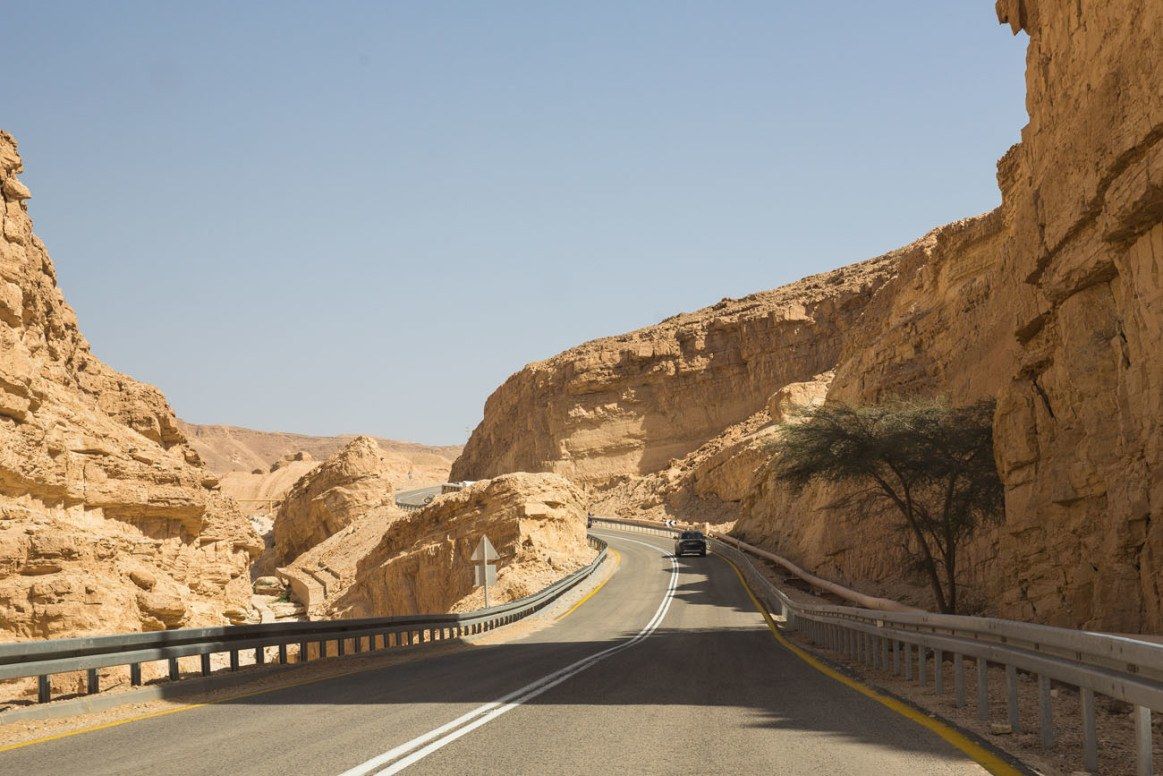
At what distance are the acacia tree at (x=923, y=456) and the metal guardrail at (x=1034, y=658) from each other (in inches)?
359

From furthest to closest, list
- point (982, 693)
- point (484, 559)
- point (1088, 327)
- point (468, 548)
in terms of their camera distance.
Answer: point (468, 548) → point (484, 559) → point (1088, 327) → point (982, 693)

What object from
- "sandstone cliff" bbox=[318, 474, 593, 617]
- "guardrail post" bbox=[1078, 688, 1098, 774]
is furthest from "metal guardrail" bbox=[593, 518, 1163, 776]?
"sandstone cliff" bbox=[318, 474, 593, 617]

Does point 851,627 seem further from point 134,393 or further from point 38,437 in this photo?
point 134,393

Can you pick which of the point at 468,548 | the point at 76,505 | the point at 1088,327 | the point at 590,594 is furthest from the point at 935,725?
the point at 468,548

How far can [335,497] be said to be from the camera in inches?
3159

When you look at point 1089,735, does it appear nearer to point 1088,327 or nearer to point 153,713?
point 153,713

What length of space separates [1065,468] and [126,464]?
22.7 meters

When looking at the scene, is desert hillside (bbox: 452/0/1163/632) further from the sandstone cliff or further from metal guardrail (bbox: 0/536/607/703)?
the sandstone cliff

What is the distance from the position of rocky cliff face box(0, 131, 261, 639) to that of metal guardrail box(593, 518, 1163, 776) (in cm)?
1550

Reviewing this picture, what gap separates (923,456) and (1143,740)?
22165mm

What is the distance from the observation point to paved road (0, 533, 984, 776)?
24.6 ft

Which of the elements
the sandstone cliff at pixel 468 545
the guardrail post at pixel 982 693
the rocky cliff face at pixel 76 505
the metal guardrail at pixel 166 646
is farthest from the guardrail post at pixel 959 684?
the sandstone cliff at pixel 468 545

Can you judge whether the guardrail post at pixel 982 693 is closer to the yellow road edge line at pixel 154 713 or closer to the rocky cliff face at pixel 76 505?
the yellow road edge line at pixel 154 713

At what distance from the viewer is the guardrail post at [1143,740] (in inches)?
234
